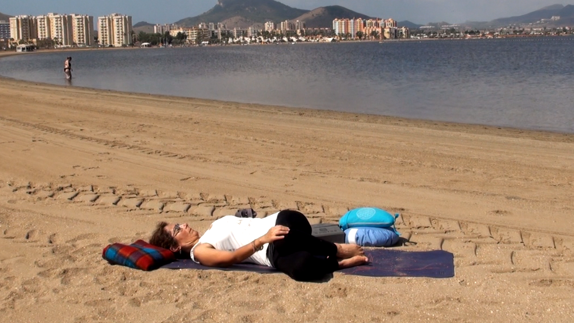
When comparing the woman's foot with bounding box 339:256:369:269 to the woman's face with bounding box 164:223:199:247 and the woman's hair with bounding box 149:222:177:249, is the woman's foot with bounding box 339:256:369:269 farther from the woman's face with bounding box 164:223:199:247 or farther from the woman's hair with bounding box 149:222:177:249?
the woman's hair with bounding box 149:222:177:249

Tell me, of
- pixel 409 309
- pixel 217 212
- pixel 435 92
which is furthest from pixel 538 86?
pixel 409 309

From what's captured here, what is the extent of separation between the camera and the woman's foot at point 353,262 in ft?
17.3

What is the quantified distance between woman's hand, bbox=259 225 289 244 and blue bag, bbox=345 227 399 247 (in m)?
1.04

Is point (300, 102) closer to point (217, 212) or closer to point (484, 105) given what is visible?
point (484, 105)

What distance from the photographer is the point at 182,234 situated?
5605mm

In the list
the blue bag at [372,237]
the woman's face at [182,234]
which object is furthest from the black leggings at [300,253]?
the woman's face at [182,234]

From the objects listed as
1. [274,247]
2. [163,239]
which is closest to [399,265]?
[274,247]

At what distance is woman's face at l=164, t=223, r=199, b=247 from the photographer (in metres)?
5.59

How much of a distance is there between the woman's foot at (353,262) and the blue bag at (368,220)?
782 millimetres

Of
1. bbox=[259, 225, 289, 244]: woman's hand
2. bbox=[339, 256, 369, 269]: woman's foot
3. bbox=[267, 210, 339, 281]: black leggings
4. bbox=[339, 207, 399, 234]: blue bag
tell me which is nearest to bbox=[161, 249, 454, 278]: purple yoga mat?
bbox=[339, 256, 369, 269]: woman's foot

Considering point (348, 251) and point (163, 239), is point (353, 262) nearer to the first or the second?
point (348, 251)

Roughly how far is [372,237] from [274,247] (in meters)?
1.15

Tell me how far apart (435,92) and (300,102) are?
20.3 ft

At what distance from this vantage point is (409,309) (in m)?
4.50
